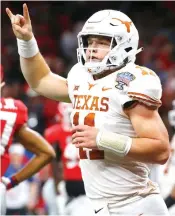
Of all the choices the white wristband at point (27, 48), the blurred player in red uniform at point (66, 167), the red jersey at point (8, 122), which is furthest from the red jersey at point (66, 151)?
the white wristband at point (27, 48)

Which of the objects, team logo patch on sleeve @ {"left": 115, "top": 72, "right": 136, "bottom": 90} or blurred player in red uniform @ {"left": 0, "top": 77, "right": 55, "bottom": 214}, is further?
blurred player in red uniform @ {"left": 0, "top": 77, "right": 55, "bottom": 214}

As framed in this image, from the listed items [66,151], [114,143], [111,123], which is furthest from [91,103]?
[66,151]

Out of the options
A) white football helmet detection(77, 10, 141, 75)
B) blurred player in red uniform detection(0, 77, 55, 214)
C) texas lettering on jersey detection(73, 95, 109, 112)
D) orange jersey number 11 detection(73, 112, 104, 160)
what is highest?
white football helmet detection(77, 10, 141, 75)

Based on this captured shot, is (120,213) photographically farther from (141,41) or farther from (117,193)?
(141,41)

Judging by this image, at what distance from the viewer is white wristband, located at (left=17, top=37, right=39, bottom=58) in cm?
421

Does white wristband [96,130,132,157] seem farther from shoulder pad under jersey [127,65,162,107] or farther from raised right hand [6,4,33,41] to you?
raised right hand [6,4,33,41]

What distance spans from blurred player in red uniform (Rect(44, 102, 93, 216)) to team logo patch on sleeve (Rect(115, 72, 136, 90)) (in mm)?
2807

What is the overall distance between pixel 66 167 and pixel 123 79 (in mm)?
3282

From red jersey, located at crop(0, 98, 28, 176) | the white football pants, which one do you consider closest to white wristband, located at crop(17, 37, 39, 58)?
red jersey, located at crop(0, 98, 28, 176)

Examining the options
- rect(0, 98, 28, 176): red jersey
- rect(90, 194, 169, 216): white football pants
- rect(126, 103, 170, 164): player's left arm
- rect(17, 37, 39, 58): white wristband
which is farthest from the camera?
rect(0, 98, 28, 176): red jersey

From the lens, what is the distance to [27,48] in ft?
13.9

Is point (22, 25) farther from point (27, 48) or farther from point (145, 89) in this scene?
point (145, 89)

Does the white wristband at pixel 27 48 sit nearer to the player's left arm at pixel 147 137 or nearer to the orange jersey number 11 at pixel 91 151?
the orange jersey number 11 at pixel 91 151

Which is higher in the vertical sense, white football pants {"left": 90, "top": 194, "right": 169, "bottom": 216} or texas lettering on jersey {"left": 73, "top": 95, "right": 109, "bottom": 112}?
texas lettering on jersey {"left": 73, "top": 95, "right": 109, "bottom": 112}
